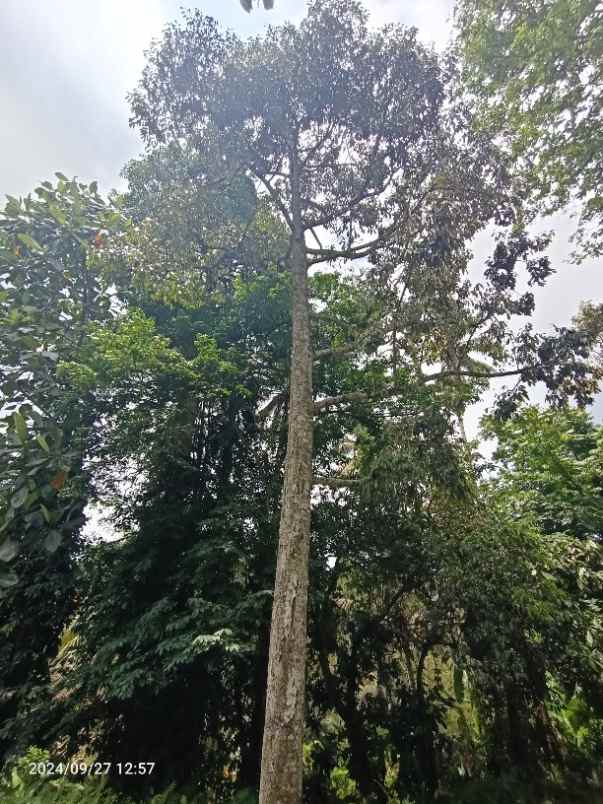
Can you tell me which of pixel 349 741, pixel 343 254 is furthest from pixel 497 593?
pixel 343 254

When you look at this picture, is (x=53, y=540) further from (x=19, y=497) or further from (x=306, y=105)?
(x=306, y=105)

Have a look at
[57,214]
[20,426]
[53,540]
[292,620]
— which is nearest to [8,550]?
[53,540]

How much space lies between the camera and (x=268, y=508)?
7.82 m

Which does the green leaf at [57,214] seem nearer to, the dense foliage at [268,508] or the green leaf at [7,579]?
the dense foliage at [268,508]

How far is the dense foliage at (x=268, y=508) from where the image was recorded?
6184 millimetres

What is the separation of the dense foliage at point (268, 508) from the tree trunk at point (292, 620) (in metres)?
0.86

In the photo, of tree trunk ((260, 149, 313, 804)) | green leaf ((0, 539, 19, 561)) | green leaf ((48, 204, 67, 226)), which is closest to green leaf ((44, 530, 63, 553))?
green leaf ((0, 539, 19, 561))

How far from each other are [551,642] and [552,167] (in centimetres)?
770

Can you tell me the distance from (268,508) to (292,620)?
10.7 feet

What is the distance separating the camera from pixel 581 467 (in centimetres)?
980

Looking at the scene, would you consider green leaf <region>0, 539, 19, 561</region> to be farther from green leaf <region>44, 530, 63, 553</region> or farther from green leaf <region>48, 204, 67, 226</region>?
green leaf <region>48, 204, 67, 226</region>

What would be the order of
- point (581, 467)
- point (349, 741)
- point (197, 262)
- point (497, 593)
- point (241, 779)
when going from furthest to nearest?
point (581, 467) → point (197, 262) → point (349, 741) → point (241, 779) → point (497, 593)

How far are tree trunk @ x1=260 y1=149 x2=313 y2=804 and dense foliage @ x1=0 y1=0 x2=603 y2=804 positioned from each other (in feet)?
2.81

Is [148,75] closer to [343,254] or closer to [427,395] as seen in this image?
[343,254]
